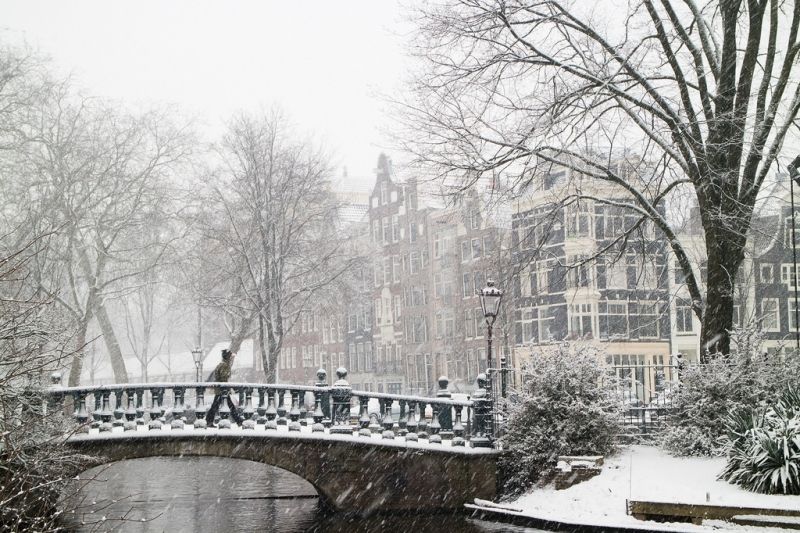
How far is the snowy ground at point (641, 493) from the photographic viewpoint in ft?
42.6

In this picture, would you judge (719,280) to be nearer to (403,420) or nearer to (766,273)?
(403,420)

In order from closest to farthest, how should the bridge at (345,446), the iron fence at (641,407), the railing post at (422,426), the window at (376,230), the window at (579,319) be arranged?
the iron fence at (641,407), the bridge at (345,446), the railing post at (422,426), the window at (579,319), the window at (376,230)

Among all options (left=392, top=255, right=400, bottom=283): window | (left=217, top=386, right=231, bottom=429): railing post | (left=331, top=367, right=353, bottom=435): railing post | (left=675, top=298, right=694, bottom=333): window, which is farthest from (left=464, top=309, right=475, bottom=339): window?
→ (left=217, top=386, right=231, bottom=429): railing post

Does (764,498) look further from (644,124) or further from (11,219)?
(11,219)

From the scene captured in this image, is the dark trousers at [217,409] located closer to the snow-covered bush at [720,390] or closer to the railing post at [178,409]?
the railing post at [178,409]

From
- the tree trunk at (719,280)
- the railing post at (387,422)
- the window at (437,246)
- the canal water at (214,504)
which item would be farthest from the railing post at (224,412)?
the window at (437,246)

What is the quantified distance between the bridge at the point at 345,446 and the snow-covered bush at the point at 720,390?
3483 mm

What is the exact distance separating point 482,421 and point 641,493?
4.84 meters

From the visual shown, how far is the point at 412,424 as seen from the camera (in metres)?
19.5

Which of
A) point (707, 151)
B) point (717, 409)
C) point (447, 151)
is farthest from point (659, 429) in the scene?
point (447, 151)

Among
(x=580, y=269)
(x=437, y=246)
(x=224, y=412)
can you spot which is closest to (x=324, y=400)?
(x=224, y=412)

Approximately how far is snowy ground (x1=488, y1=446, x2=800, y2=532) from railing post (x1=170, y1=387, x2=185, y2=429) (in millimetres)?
6578

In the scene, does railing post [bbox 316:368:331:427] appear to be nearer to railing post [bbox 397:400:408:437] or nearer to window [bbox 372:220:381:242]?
railing post [bbox 397:400:408:437]

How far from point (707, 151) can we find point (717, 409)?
465 centimetres
